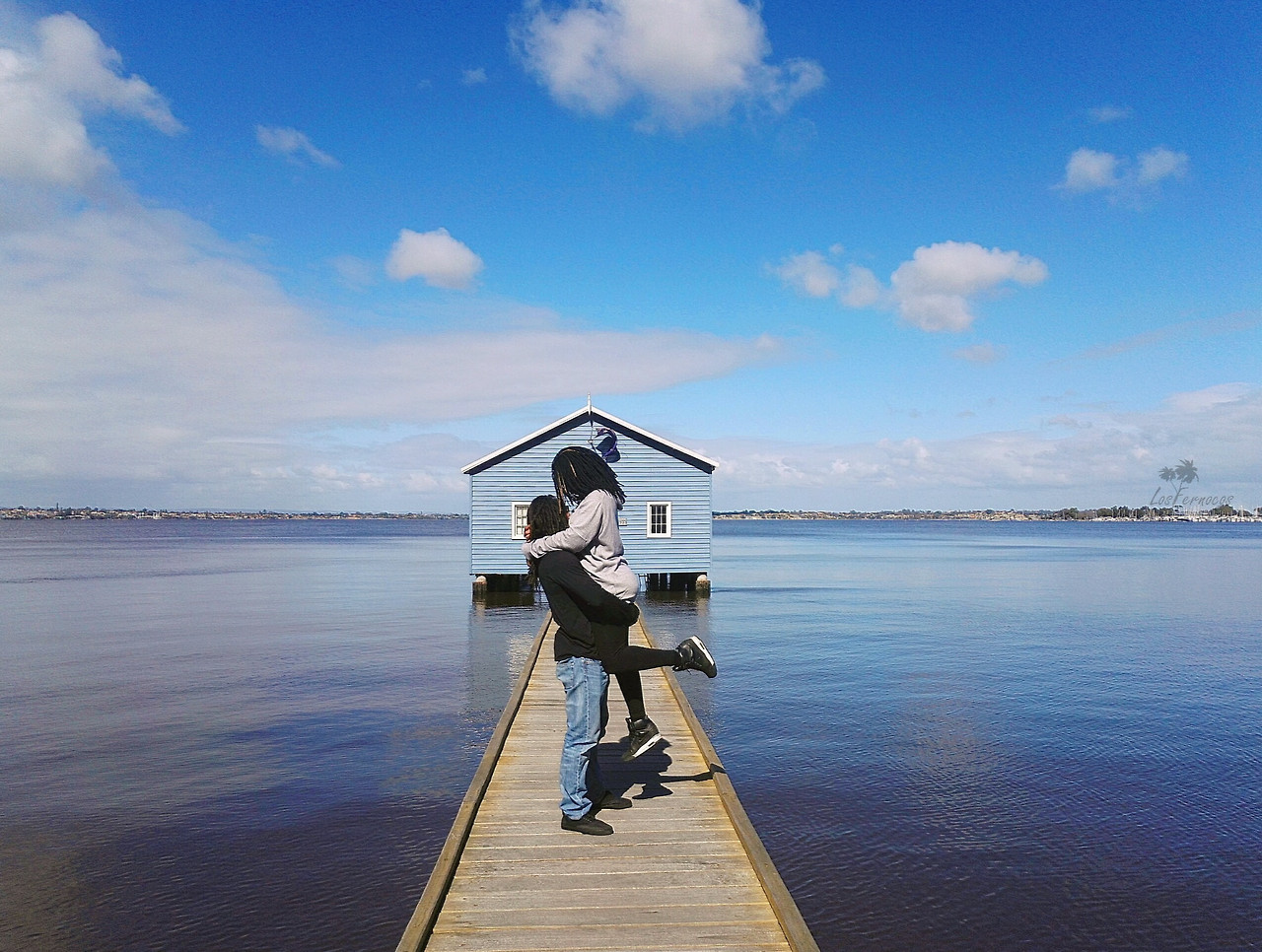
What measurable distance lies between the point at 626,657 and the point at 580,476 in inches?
53.1

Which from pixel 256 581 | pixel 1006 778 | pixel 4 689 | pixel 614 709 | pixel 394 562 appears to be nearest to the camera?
pixel 614 709

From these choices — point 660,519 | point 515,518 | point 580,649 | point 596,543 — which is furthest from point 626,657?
point 660,519

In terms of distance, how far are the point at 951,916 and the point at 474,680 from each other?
489 inches

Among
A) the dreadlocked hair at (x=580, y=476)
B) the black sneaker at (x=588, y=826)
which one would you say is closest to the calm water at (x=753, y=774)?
the black sneaker at (x=588, y=826)

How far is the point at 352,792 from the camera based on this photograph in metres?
11.2

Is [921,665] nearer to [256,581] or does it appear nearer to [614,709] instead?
[614,709]

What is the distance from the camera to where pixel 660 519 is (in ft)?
105

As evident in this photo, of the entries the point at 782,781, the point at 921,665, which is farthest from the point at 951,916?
the point at 921,665

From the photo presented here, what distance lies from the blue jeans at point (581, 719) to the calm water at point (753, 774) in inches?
103

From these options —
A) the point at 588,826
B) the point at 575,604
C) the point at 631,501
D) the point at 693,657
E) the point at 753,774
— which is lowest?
the point at 753,774

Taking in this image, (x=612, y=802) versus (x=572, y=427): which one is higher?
(x=572, y=427)

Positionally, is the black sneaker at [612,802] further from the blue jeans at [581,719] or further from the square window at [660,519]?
the square window at [660,519]

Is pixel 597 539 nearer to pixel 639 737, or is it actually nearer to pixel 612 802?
pixel 639 737

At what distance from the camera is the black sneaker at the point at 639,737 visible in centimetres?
700
